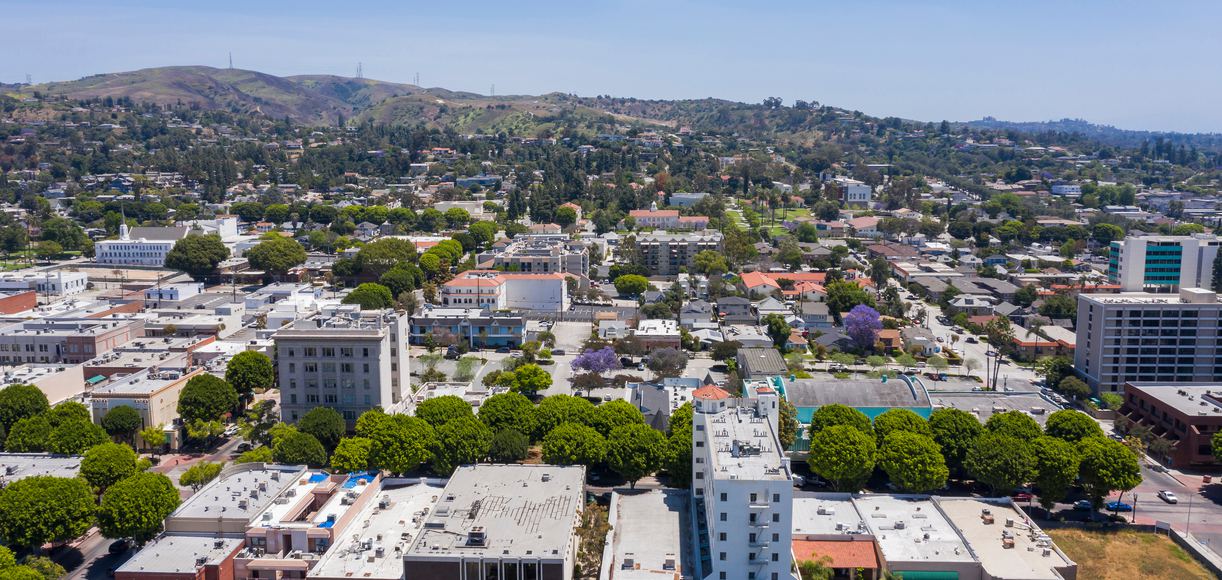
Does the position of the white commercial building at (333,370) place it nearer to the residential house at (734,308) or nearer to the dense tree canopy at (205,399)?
the dense tree canopy at (205,399)

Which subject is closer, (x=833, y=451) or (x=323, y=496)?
(x=323, y=496)

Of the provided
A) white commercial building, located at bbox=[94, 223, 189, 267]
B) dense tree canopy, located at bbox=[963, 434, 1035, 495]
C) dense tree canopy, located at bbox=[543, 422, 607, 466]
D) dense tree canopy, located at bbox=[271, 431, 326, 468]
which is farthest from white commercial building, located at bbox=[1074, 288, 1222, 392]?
white commercial building, located at bbox=[94, 223, 189, 267]

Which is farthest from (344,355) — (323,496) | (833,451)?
(833,451)

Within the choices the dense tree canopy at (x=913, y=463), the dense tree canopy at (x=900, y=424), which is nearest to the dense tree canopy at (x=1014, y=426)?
the dense tree canopy at (x=900, y=424)

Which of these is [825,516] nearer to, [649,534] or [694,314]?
[649,534]

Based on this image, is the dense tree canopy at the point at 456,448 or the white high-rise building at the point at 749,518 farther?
the dense tree canopy at the point at 456,448

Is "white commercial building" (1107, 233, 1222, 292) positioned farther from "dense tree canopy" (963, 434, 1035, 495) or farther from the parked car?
the parked car

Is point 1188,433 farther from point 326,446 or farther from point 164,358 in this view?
point 164,358
